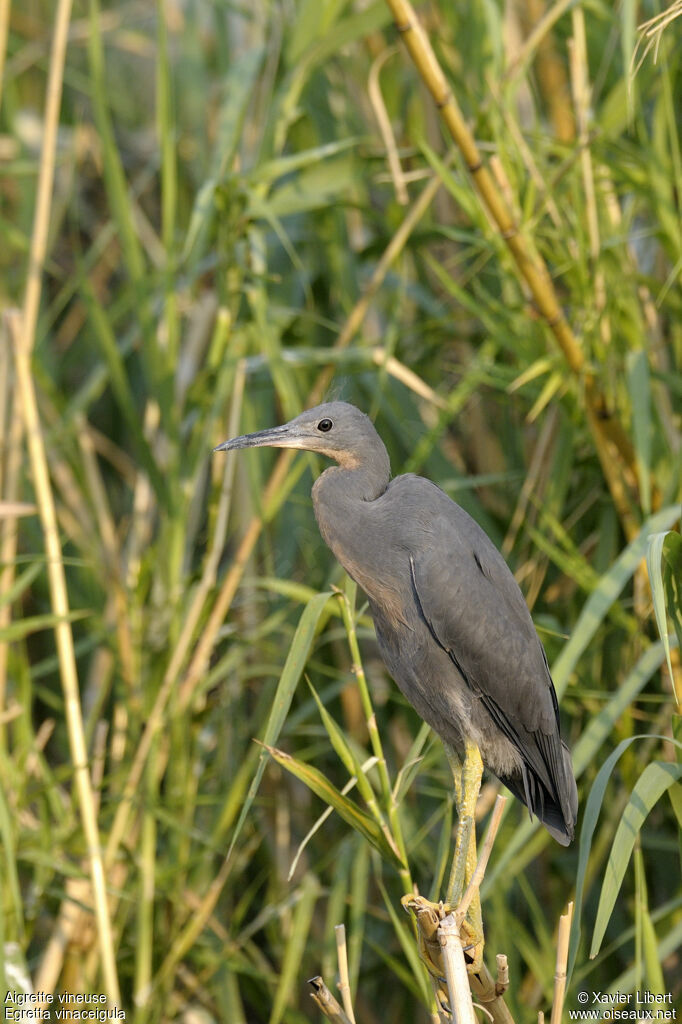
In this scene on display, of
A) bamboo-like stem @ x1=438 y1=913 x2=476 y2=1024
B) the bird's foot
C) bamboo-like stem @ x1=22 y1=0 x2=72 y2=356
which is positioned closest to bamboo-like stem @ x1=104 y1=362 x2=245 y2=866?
bamboo-like stem @ x1=22 y1=0 x2=72 y2=356

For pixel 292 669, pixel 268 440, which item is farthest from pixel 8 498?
pixel 292 669

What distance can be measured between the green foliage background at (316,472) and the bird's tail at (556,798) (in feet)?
0.20

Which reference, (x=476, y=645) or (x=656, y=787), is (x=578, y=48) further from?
(x=656, y=787)

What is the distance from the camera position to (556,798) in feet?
5.18

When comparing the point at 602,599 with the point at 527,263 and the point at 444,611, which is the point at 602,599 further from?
the point at 527,263

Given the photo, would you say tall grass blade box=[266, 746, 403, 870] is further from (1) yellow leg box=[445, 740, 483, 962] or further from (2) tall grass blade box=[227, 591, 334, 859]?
(1) yellow leg box=[445, 740, 483, 962]

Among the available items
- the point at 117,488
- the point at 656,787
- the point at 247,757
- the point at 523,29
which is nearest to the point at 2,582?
the point at 247,757

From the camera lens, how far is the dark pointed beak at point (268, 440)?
1421mm

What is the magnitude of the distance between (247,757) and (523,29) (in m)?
1.68

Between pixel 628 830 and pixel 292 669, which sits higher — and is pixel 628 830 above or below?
below

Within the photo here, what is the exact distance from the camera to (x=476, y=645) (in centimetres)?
152

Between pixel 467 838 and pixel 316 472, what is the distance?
72 cm

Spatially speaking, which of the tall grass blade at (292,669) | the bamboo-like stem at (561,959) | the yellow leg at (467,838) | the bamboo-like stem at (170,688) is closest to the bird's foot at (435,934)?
the yellow leg at (467,838)

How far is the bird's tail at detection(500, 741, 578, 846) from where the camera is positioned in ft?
5.10
